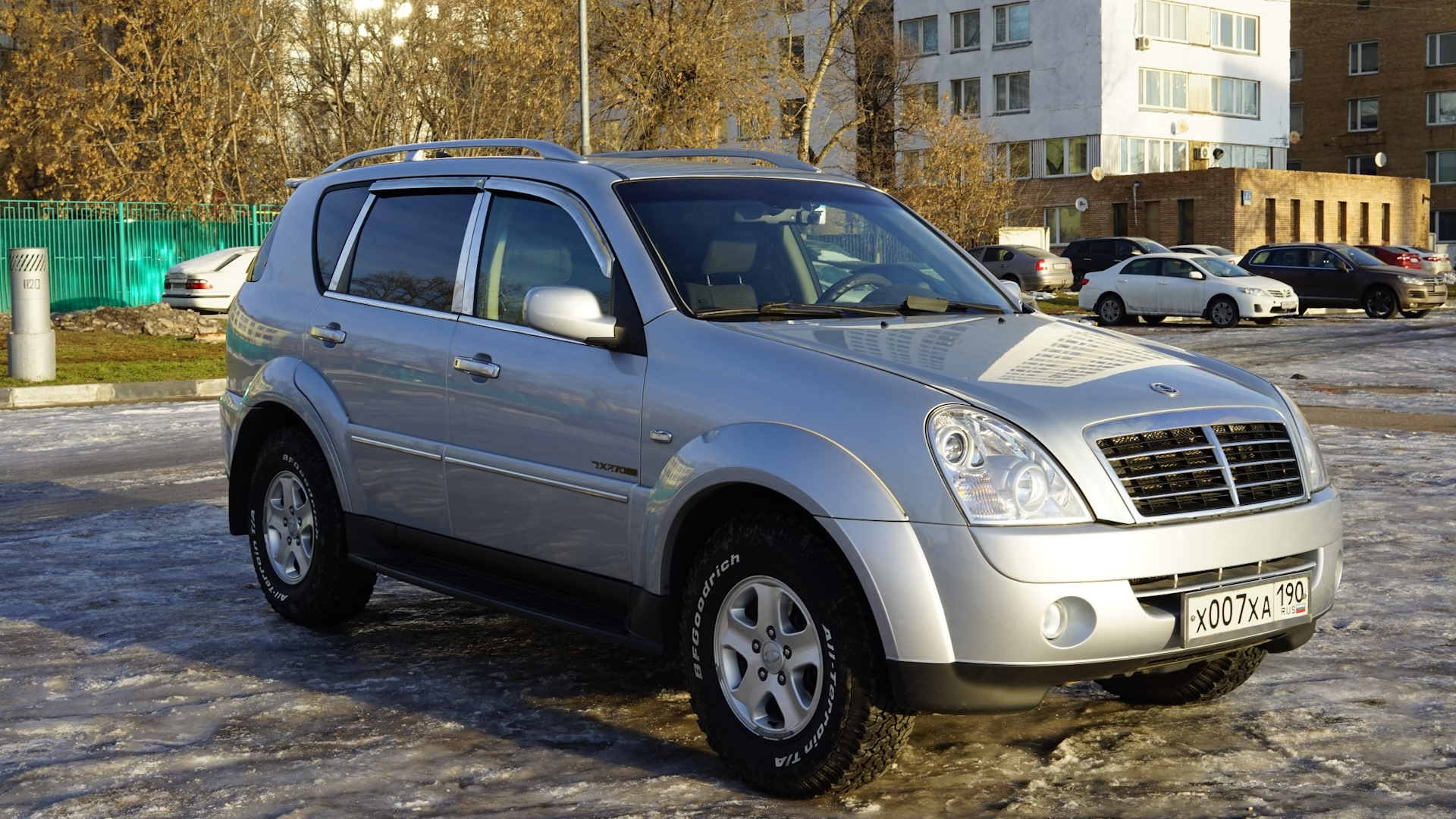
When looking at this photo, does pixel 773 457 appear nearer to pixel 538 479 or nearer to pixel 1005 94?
pixel 538 479

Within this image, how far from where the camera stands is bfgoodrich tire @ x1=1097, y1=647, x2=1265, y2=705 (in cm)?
516

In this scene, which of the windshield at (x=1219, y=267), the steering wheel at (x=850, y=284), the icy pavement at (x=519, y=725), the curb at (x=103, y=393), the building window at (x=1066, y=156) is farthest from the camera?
the building window at (x=1066, y=156)

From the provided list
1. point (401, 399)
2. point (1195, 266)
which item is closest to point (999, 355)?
point (401, 399)

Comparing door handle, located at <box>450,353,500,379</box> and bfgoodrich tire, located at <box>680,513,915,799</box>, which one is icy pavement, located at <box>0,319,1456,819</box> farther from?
door handle, located at <box>450,353,500,379</box>

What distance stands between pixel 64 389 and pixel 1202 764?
1542cm

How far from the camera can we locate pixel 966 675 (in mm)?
4078

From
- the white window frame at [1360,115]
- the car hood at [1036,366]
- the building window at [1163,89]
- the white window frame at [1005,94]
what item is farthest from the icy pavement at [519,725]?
the white window frame at [1360,115]

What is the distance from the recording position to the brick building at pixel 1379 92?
74.4 metres

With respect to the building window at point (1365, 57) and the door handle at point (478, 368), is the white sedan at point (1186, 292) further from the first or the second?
the building window at point (1365, 57)

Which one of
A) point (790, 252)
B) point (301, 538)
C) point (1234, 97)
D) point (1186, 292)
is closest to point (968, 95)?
point (1234, 97)

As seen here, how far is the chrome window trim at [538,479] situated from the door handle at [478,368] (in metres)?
0.30

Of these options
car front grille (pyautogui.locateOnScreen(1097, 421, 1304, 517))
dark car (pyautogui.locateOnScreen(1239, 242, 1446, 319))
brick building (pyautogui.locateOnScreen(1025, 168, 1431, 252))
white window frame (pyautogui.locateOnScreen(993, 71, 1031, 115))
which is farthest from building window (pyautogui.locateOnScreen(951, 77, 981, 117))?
car front grille (pyautogui.locateOnScreen(1097, 421, 1304, 517))

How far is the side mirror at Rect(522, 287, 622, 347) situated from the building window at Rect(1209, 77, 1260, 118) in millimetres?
66011

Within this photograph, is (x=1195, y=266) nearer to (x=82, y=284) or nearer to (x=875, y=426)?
(x=82, y=284)
